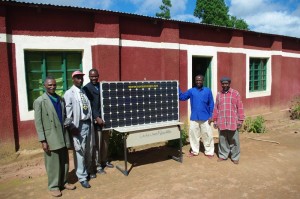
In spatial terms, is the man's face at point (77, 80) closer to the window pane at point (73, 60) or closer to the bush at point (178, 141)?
the window pane at point (73, 60)

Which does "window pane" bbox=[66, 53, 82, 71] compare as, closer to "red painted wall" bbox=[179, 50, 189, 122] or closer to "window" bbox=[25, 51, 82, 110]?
"window" bbox=[25, 51, 82, 110]

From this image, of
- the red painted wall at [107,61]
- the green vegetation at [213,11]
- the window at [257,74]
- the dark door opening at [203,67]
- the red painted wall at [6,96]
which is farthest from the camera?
the green vegetation at [213,11]

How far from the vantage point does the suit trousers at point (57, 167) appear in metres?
4.18

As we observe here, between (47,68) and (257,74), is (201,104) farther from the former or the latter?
(257,74)

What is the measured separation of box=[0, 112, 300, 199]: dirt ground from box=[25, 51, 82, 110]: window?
1.58 metres

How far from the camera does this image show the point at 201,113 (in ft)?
19.3

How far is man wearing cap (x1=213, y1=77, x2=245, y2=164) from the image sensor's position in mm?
5520

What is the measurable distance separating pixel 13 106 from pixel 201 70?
6665 mm

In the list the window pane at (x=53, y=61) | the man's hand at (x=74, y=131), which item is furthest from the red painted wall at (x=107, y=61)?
the man's hand at (x=74, y=131)

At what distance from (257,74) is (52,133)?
9.91m

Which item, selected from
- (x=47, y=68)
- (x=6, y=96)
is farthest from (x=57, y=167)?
(x=47, y=68)

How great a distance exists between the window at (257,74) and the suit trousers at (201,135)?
20.1 feet

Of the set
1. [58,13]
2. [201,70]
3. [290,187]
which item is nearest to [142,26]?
[58,13]

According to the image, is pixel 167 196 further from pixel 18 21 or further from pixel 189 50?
pixel 189 50
